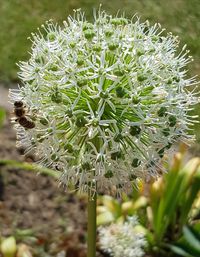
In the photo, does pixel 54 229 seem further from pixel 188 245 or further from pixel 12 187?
pixel 188 245

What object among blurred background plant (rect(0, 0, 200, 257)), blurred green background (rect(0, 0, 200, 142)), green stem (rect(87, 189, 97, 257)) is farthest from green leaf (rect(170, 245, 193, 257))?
blurred green background (rect(0, 0, 200, 142))

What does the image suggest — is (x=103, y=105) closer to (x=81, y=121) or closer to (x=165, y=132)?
(x=81, y=121)

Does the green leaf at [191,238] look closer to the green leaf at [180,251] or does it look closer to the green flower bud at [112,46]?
the green leaf at [180,251]

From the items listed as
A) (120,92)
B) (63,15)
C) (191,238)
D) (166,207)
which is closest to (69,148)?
(120,92)

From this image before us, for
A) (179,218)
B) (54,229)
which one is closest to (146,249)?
(179,218)

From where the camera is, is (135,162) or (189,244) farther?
(189,244)

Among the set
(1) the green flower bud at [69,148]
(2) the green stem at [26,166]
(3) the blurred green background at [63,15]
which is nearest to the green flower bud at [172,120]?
(1) the green flower bud at [69,148]

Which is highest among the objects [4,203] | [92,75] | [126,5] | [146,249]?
[126,5]
